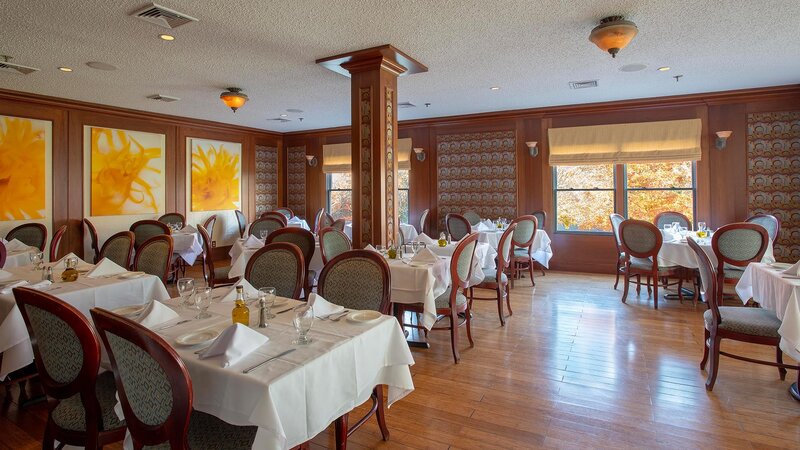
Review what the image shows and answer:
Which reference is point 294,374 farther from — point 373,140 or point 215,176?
point 215,176

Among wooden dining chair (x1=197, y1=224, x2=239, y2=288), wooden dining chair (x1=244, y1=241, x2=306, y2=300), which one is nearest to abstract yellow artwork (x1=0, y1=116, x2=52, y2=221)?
wooden dining chair (x1=197, y1=224, x2=239, y2=288)

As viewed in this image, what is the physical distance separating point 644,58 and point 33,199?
8.22 metres

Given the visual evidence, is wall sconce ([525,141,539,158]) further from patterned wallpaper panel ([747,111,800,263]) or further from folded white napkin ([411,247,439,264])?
folded white napkin ([411,247,439,264])

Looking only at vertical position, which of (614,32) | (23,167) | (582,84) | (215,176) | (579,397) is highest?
(582,84)

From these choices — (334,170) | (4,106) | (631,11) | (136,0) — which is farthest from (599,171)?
(4,106)

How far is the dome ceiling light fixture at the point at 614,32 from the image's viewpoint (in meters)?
3.69

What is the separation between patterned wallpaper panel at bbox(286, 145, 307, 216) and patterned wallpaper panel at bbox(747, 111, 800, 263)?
8.19 m

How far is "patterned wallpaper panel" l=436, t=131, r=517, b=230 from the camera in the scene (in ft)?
26.6

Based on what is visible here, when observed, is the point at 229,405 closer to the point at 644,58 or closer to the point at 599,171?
the point at 644,58

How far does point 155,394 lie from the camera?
148 centimetres

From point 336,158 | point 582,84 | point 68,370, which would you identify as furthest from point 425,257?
point 336,158

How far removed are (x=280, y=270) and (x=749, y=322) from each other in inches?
119

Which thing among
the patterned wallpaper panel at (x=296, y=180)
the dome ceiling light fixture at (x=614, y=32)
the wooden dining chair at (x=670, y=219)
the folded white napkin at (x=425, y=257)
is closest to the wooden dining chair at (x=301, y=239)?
the folded white napkin at (x=425, y=257)

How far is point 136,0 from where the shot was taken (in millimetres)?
3359
